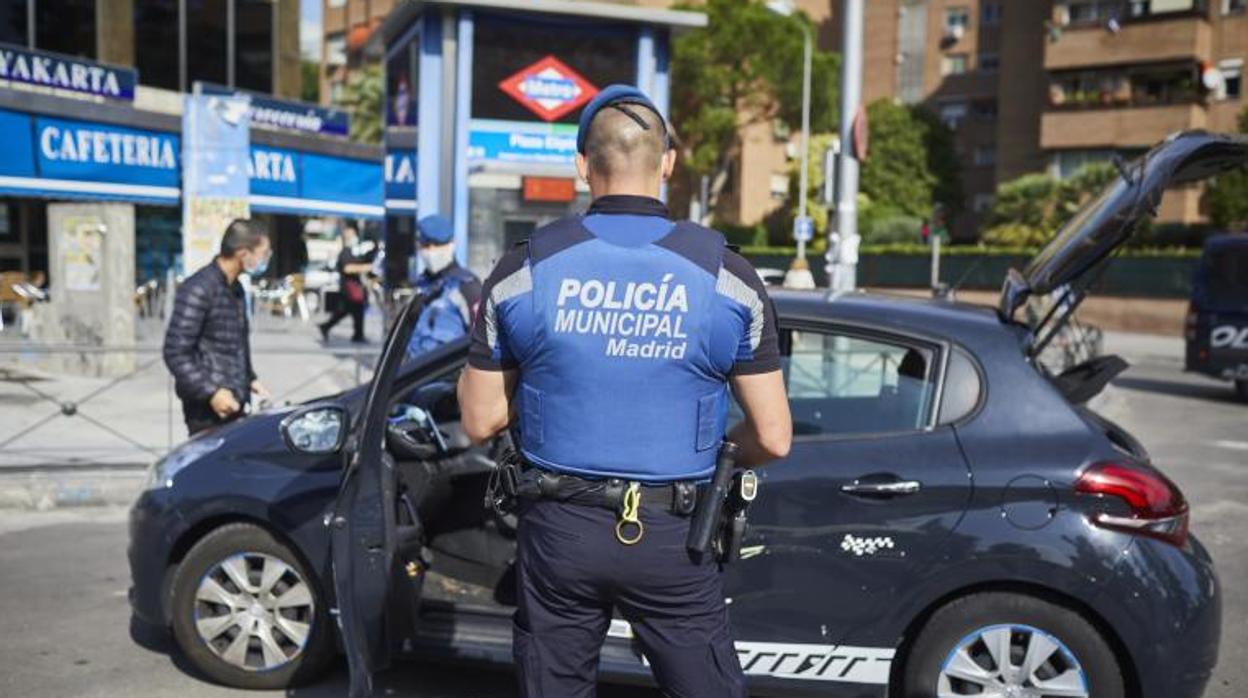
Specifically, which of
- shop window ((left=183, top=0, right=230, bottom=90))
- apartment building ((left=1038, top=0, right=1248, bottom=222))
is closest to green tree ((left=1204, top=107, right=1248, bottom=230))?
apartment building ((left=1038, top=0, right=1248, bottom=222))

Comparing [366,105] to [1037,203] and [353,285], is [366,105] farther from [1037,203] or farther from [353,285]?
[353,285]

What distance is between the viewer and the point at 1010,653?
3.46 m

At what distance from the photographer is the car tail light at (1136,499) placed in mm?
3412

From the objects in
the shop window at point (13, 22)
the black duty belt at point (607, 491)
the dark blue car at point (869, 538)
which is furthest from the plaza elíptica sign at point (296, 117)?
the black duty belt at point (607, 491)

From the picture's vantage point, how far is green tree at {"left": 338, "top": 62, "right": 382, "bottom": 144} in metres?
53.1

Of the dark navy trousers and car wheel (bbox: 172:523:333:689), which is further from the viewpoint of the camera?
car wheel (bbox: 172:523:333:689)

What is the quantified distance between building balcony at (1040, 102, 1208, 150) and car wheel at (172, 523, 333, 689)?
38600mm

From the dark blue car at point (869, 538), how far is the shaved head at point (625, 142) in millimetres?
1331

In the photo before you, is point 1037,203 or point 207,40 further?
point 1037,203

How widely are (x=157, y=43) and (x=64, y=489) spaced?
18.1 meters

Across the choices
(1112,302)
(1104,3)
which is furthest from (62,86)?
(1104,3)

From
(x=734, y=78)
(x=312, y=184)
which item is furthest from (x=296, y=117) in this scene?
(x=734, y=78)

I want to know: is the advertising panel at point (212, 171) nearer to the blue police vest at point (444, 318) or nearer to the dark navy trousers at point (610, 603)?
the blue police vest at point (444, 318)

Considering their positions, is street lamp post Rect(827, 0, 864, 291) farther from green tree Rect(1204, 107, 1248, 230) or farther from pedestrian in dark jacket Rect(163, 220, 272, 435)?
green tree Rect(1204, 107, 1248, 230)
